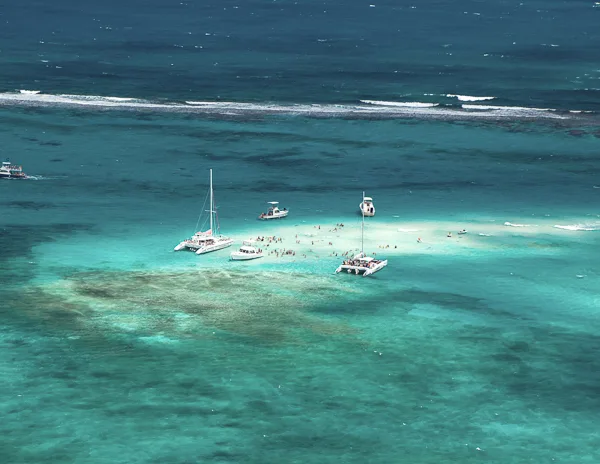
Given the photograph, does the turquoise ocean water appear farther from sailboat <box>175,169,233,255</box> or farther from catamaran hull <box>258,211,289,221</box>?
catamaran hull <box>258,211,289,221</box>

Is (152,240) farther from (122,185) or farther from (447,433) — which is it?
(447,433)

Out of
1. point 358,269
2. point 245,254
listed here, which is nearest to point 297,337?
point 358,269

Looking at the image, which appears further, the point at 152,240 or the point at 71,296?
the point at 152,240

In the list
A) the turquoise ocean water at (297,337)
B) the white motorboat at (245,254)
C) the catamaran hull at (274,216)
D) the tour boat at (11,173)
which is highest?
the tour boat at (11,173)

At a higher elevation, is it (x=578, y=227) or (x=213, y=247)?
(x=213, y=247)

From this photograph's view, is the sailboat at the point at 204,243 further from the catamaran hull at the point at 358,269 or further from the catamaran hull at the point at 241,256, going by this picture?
the catamaran hull at the point at 358,269

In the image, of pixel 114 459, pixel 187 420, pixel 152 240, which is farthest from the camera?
pixel 152 240

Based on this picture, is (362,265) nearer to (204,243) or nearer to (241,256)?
(241,256)

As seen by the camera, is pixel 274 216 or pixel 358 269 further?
pixel 274 216

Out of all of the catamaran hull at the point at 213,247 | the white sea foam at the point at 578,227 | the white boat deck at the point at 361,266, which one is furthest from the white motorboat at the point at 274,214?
the white sea foam at the point at 578,227

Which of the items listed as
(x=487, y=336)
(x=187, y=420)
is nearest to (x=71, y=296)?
(x=187, y=420)

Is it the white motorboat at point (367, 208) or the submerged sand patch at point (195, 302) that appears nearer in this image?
the submerged sand patch at point (195, 302)
